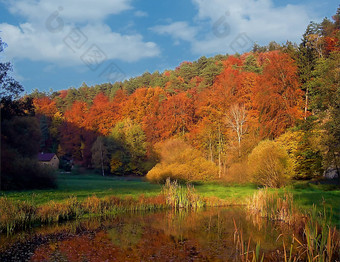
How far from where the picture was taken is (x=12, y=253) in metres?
9.20

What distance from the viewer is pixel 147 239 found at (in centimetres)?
1096

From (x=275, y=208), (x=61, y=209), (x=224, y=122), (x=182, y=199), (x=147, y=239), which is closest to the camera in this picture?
(x=147, y=239)

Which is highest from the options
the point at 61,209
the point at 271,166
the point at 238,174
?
the point at 271,166

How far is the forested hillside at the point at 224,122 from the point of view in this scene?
1009 inches

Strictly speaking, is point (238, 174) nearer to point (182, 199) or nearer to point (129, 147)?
point (182, 199)

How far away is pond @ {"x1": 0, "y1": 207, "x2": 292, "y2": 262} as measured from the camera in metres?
8.98

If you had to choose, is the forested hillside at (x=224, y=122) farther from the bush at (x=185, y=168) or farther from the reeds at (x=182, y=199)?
the reeds at (x=182, y=199)

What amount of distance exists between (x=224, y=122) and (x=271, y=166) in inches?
567

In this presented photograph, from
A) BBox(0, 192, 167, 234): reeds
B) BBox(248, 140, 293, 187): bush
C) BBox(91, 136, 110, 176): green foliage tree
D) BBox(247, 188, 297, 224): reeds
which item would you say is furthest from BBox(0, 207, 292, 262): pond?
BBox(91, 136, 110, 176): green foliage tree

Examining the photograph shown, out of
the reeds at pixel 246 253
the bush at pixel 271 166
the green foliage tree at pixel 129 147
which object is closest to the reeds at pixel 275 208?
the reeds at pixel 246 253

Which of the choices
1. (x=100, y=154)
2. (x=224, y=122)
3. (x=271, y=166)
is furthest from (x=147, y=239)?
(x=100, y=154)

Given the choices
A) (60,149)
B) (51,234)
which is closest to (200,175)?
(51,234)

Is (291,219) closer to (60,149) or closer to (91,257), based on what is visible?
(91,257)

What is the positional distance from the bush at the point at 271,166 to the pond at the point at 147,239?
7.87 meters
